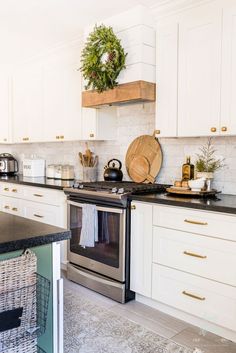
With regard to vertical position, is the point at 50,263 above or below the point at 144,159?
below

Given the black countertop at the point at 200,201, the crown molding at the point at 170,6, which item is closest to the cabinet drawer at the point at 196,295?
the black countertop at the point at 200,201

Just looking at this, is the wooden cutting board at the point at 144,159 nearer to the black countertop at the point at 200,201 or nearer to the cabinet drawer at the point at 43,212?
the black countertop at the point at 200,201

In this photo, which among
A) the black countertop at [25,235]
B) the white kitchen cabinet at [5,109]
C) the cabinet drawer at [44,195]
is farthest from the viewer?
the white kitchen cabinet at [5,109]

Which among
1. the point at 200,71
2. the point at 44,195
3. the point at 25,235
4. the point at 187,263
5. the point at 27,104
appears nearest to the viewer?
the point at 25,235

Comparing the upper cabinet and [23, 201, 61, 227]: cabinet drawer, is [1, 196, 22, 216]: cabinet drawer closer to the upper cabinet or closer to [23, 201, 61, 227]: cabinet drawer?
[23, 201, 61, 227]: cabinet drawer

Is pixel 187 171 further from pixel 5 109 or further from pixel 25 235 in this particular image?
pixel 5 109

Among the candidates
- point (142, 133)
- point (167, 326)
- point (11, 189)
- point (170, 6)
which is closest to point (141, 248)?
point (167, 326)

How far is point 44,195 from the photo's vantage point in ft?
12.2

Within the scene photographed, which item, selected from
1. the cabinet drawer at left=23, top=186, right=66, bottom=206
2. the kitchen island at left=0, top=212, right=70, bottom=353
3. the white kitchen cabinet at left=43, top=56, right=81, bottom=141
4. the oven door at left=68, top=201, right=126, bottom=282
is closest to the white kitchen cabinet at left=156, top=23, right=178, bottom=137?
the oven door at left=68, top=201, right=126, bottom=282

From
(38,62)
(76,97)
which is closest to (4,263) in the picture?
(76,97)

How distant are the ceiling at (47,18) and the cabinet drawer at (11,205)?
1.86m

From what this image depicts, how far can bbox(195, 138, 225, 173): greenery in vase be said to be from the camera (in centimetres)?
287

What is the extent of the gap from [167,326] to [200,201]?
3.11 feet

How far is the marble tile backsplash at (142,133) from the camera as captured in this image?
9.29ft
